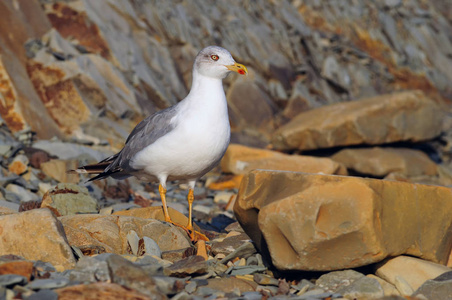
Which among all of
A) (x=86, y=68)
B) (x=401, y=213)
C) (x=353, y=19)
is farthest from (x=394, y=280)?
(x=353, y=19)

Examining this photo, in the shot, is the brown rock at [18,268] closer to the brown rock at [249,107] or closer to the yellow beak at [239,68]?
the yellow beak at [239,68]

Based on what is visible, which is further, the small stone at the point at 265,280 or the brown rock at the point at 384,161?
the brown rock at the point at 384,161

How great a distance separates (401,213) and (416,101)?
13.2 m

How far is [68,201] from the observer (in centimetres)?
777

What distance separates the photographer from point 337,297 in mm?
5211

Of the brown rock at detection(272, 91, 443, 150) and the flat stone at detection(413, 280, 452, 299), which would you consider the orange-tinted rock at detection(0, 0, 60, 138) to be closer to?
the brown rock at detection(272, 91, 443, 150)

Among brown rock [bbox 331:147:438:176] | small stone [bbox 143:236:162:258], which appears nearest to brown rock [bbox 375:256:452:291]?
small stone [bbox 143:236:162:258]

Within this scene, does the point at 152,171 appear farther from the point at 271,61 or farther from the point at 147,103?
the point at 271,61

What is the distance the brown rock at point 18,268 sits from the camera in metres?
4.63

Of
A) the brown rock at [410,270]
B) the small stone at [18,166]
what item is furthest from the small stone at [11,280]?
the small stone at [18,166]

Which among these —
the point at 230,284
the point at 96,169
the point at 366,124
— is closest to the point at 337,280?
the point at 230,284

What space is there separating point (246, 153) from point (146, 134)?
26.7 feet

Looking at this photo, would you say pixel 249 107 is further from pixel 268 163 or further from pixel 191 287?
pixel 191 287

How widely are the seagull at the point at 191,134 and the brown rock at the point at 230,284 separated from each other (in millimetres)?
1587
